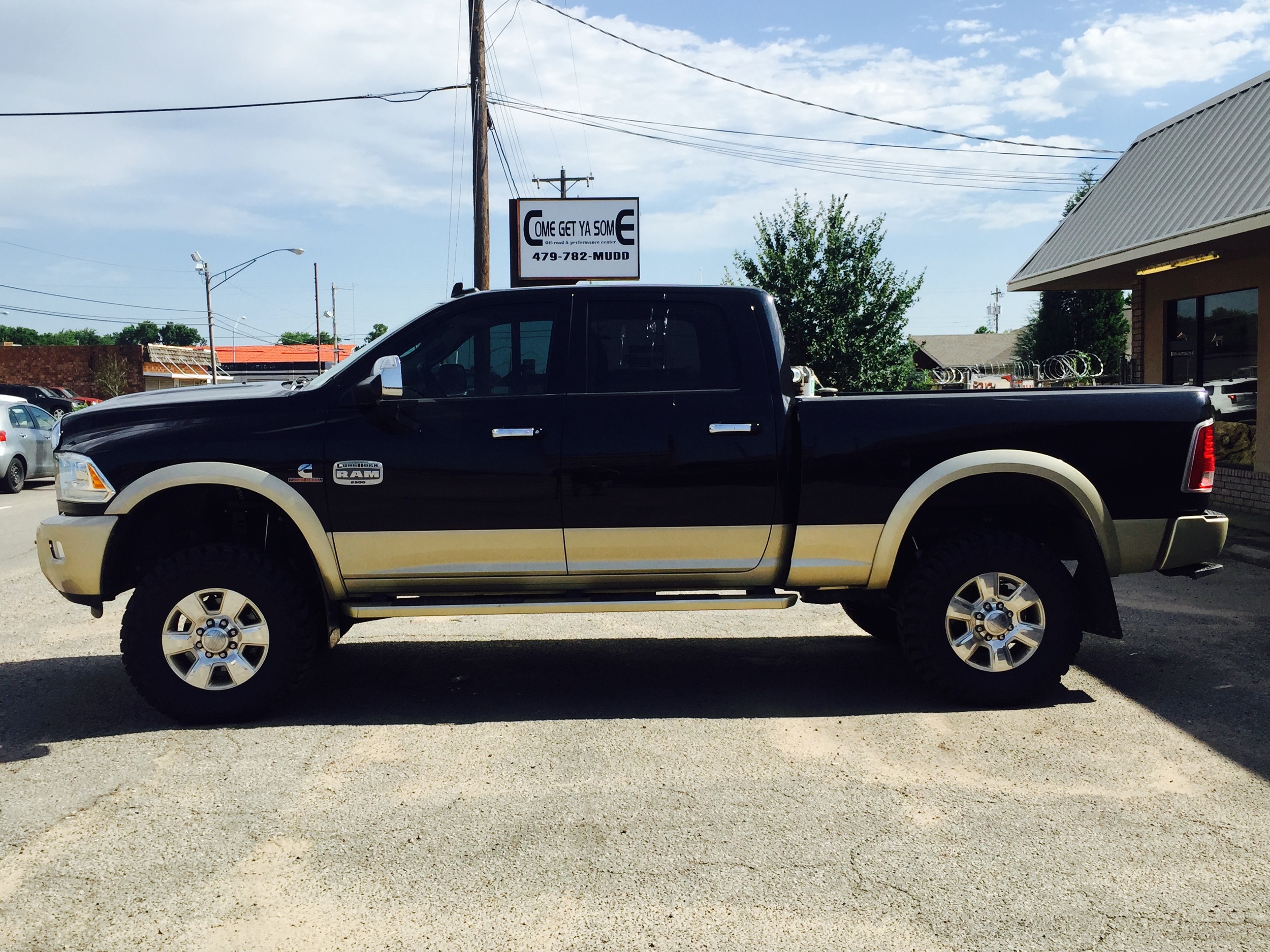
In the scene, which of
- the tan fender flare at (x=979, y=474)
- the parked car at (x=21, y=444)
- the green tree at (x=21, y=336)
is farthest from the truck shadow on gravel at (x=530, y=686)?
the green tree at (x=21, y=336)

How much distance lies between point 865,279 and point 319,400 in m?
31.6

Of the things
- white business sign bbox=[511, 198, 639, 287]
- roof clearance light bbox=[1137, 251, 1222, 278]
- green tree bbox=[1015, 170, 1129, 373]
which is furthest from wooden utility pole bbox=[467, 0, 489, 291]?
green tree bbox=[1015, 170, 1129, 373]

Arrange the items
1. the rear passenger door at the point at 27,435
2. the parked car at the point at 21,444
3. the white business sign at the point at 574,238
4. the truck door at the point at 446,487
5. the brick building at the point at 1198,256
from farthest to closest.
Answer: the white business sign at the point at 574,238 → the rear passenger door at the point at 27,435 → the parked car at the point at 21,444 → the brick building at the point at 1198,256 → the truck door at the point at 446,487

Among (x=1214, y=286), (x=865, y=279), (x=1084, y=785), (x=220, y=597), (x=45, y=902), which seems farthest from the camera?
(x=865, y=279)

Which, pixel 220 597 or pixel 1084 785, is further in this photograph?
pixel 220 597

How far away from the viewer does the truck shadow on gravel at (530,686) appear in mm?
5520

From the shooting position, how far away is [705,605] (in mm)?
5527

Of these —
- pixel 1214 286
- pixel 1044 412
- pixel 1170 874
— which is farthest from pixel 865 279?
pixel 1170 874

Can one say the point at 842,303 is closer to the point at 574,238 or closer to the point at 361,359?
the point at 574,238

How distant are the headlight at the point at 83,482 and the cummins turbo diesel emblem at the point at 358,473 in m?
1.10

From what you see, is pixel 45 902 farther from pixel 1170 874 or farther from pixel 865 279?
pixel 865 279

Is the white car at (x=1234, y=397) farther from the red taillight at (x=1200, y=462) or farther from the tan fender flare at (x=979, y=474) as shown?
the tan fender flare at (x=979, y=474)

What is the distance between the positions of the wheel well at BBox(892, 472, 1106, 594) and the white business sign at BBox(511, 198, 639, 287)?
24513 millimetres

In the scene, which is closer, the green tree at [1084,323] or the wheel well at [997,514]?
the wheel well at [997,514]
